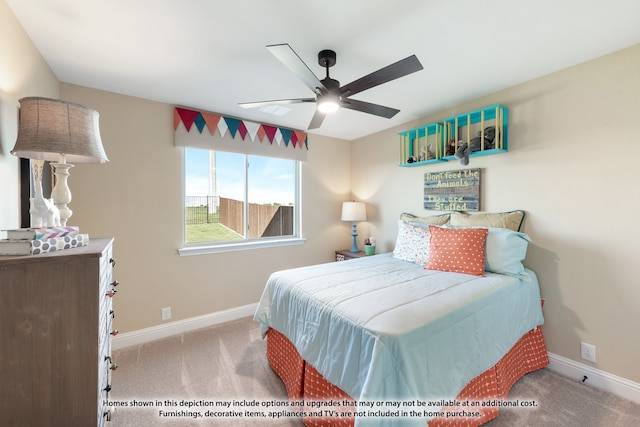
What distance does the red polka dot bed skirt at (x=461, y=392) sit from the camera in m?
1.42

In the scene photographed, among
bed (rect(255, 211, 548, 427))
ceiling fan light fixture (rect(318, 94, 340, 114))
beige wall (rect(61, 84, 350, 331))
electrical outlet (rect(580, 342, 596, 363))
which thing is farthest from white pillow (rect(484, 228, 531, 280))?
beige wall (rect(61, 84, 350, 331))

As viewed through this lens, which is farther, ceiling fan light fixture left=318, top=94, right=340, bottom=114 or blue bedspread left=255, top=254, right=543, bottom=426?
→ ceiling fan light fixture left=318, top=94, right=340, bottom=114

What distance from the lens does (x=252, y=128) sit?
3.16 metres

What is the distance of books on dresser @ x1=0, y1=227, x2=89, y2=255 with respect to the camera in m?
0.93

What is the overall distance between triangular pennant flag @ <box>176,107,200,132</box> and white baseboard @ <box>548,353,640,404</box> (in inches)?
155

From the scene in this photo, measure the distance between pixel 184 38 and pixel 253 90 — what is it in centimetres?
77

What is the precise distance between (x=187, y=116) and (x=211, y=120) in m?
0.24

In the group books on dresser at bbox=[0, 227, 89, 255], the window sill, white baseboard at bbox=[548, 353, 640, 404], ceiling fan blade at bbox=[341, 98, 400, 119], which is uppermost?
ceiling fan blade at bbox=[341, 98, 400, 119]

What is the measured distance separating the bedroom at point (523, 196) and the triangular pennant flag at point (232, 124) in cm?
62

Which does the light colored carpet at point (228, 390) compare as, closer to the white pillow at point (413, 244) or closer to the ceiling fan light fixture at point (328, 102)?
the white pillow at point (413, 244)

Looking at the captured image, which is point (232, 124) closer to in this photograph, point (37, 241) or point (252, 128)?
point (252, 128)

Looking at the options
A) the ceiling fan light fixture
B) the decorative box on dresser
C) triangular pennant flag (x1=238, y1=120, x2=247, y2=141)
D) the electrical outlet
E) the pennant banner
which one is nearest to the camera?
the decorative box on dresser

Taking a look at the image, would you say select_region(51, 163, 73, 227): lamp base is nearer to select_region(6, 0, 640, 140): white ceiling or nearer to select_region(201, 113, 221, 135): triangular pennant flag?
select_region(6, 0, 640, 140): white ceiling

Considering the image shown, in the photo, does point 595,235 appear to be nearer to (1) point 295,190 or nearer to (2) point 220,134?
(1) point 295,190
